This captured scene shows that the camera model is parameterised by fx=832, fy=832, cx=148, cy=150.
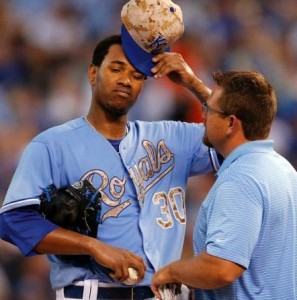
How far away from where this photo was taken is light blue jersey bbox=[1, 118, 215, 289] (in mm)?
3045

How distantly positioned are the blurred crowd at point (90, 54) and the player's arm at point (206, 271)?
3085mm

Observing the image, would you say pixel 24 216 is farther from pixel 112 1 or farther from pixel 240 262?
pixel 112 1

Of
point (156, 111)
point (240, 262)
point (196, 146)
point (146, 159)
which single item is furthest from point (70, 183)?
point (156, 111)

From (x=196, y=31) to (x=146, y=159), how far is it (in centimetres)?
360

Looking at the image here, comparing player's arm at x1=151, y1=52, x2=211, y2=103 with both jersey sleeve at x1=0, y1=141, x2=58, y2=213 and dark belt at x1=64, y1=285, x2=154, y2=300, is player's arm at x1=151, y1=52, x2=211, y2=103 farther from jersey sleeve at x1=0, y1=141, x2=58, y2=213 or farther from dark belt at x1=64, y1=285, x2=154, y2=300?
dark belt at x1=64, y1=285, x2=154, y2=300

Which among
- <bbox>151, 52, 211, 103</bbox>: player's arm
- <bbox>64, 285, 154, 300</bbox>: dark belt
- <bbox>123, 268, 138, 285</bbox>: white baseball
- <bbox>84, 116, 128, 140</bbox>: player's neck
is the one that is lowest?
<bbox>64, 285, 154, 300</bbox>: dark belt

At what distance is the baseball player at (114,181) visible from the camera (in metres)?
2.96

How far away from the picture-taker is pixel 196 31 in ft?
22.1

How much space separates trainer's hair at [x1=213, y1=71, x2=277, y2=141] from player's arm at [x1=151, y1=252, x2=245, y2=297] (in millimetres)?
465

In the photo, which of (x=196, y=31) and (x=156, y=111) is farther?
(x=196, y=31)

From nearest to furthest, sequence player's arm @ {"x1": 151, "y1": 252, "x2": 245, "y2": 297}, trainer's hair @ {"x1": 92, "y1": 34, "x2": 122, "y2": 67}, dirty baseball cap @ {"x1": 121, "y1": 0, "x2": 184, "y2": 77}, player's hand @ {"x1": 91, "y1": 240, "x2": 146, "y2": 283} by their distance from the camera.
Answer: player's arm @ {"x1": 151, "y1": 252, "x2": 245, "y2": 297}, player's hand @ {"x1": 91, "y1": 240, "x2": 146, "y2": 283}, dirty baseball cap @ {"x1": 121, "y1": 0, "x2": 184, "y2": 77}, trainer's hair @ {"x1": 92, "y1": 34, "x2": 122, "y2": 67}

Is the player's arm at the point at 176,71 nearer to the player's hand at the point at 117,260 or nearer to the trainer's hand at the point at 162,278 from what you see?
the player's hand at the point at 117,260

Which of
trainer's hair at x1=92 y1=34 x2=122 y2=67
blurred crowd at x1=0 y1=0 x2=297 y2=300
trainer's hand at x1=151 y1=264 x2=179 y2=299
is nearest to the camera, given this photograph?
trainer's hand at x1=151 y1=264 x2=179 y2=299

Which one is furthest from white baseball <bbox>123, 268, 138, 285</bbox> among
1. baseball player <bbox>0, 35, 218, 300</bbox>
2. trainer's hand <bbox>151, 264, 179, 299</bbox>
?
trainer's hand <bbox>151, 264, 179, 299</bbox>
